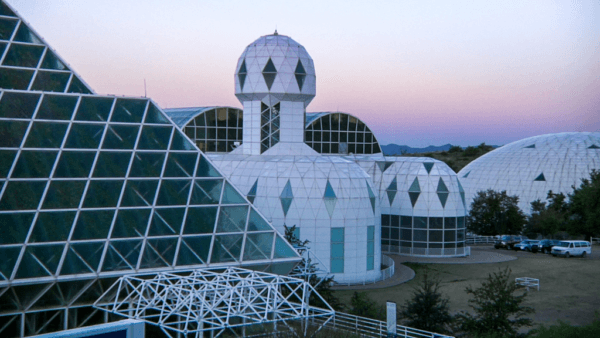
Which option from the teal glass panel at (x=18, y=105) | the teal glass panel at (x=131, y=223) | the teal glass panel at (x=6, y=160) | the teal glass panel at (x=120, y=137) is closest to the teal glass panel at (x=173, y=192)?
the teal glass panel at (x=131, y=223)

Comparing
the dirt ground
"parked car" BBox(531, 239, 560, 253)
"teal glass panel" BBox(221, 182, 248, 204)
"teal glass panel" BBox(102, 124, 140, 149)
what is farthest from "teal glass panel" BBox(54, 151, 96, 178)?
"parked car" BBox(531, 239, 560, 253)

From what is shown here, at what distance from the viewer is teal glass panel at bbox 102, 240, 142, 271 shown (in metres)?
22.4

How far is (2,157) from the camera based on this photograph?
22609 millimetres

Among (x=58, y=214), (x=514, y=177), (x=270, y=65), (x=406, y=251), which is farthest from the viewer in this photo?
(x=514, y=177)

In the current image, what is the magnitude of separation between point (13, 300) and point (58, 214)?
124 inches

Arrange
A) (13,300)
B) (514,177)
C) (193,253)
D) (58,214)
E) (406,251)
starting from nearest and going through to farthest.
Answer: (13,300)
(58,214)
(193,253)
(406,251)
(514,177)

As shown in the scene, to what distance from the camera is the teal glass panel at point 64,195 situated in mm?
22594

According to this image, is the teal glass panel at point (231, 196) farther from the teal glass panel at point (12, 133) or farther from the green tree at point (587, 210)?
the green tree at point (587, 210)

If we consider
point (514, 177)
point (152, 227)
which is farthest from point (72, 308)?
point (514, 177)

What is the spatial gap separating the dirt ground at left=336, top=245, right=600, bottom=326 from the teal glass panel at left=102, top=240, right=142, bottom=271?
13.3 meters

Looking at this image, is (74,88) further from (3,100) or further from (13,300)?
(13,300)

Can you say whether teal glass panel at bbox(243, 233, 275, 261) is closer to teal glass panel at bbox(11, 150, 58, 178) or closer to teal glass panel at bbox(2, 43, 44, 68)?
teal glass panel at bbox(11, 150, 58, 178)

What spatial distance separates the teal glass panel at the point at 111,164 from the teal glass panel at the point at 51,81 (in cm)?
786

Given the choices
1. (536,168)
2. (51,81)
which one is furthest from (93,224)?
(536,168)
